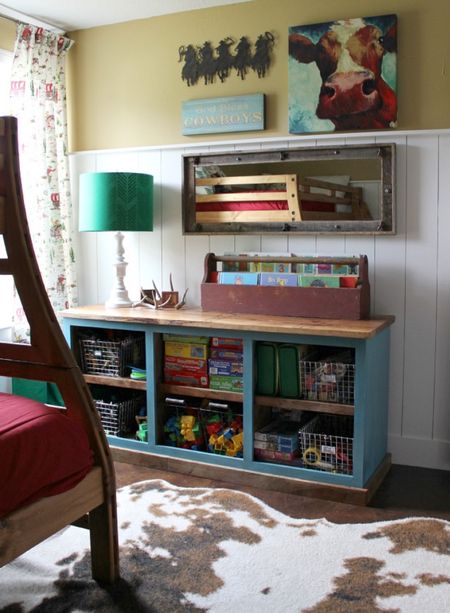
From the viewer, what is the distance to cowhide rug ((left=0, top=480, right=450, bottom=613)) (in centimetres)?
211

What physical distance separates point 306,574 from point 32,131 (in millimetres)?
2640

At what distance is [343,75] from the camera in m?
3.22

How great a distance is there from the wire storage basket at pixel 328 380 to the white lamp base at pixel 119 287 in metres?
1.07

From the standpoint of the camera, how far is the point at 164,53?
3.65 meters

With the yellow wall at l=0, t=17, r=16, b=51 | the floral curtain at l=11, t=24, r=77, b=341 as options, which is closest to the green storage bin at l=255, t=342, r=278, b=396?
the floral curtain at l=11, t=24, r=77, b=341

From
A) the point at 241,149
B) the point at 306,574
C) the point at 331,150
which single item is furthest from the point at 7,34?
the point at 306,574

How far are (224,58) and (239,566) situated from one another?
245 cm

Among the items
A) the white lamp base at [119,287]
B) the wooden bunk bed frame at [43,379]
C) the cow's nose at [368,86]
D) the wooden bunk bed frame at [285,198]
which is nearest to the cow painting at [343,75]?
the cow's nose at [368,86]

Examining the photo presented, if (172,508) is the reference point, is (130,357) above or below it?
above

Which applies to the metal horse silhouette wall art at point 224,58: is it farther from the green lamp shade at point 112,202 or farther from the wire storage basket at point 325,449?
the wire storage basket at point 325,449

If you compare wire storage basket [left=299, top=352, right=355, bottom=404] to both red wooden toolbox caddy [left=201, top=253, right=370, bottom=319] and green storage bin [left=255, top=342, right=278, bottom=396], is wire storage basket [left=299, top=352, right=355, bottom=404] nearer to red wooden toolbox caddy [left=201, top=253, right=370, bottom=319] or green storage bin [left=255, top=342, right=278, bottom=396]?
green storage bin [left=255, top=342, right=278, bottom=396]

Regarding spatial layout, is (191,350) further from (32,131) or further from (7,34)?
(7,34)

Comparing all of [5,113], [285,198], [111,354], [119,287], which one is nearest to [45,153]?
[5,113]

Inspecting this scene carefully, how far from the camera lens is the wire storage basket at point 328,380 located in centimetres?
295
